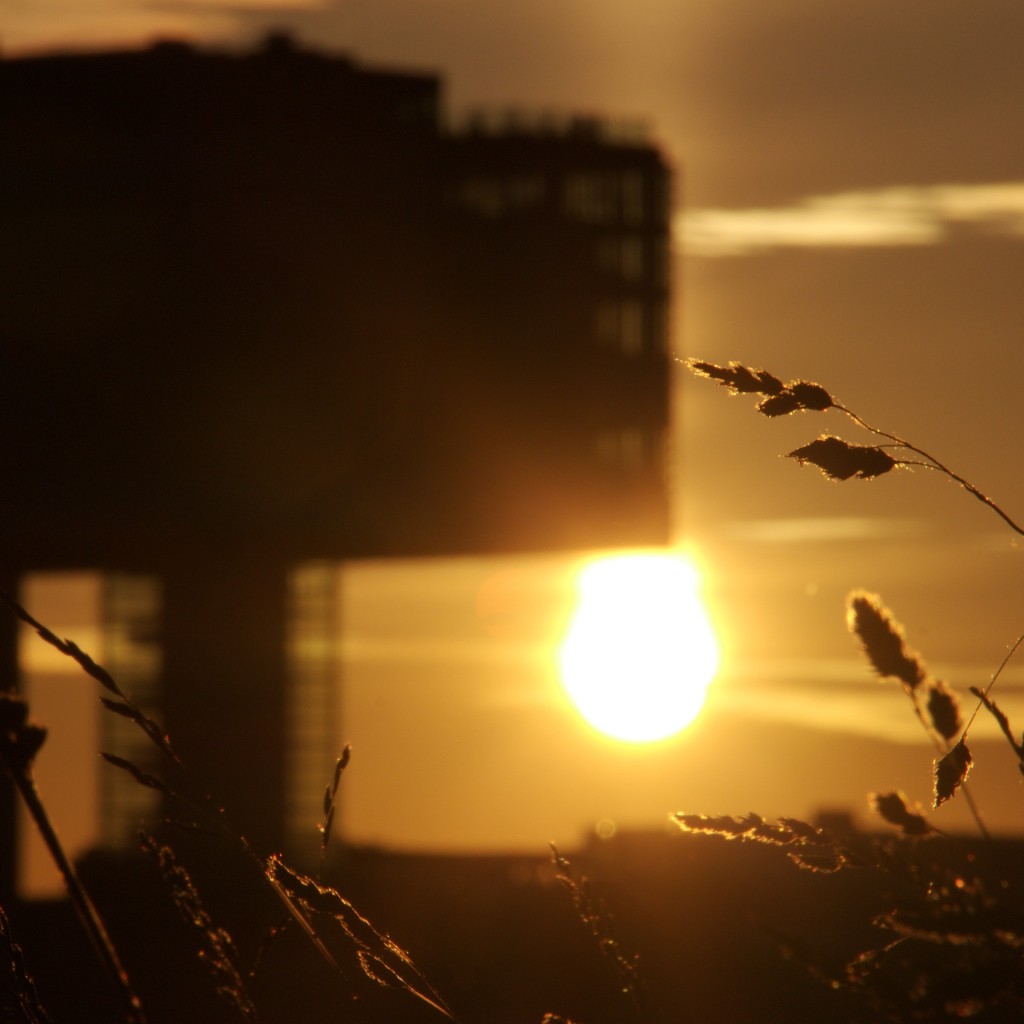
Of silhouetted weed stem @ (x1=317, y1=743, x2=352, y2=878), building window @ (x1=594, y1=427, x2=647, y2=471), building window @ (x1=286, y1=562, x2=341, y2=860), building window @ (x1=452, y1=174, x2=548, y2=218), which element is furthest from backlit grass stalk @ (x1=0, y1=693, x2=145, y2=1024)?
building window @ (x1=286, y1=562, x2=341, y2=860)

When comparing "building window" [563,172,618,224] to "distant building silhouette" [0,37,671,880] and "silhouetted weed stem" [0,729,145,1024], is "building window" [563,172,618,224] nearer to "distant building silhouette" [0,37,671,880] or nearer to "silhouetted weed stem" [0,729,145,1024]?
"distant building silhouette" [0,37,671,880]

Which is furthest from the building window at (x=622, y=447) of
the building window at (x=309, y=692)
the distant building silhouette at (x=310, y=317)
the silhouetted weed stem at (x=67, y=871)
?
the silhouetted weed stem at (x=67, y=871)

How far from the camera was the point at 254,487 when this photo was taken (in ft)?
121

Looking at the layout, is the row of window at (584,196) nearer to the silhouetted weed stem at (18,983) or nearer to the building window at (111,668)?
the building window at (111,668)

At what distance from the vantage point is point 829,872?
1.52 m

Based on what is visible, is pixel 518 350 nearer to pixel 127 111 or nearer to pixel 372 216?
pixel 372 216

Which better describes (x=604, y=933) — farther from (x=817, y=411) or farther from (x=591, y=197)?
(x=591, y=197)

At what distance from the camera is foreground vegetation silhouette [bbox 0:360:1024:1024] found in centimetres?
112

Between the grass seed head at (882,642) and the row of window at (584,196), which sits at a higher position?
the row of window at (584,196)

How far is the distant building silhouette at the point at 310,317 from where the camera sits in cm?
3512

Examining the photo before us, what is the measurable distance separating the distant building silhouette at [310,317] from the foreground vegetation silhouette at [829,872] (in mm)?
34190

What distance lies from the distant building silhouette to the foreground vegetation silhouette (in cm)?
3419

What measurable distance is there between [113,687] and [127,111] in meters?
35.7

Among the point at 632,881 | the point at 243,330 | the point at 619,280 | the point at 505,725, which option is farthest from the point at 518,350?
the point at 632,881
